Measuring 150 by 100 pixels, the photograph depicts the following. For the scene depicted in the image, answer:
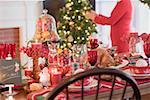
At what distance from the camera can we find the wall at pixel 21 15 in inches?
194

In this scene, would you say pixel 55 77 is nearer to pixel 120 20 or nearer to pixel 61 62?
pixel 61 62

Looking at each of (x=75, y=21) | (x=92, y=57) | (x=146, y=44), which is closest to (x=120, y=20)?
(x=75, y=21)

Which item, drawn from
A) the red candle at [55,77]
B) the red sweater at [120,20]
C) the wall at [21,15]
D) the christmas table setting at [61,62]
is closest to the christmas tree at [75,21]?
the wall at [21,15]

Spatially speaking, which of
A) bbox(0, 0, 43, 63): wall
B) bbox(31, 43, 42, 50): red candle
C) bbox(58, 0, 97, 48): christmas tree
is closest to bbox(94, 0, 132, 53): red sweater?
bbox(58, 0, 97, 48): christmas tree

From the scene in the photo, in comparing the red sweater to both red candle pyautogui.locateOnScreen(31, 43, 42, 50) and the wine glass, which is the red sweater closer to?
the wine glass

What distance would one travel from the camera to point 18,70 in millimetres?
2039

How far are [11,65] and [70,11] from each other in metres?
2.53

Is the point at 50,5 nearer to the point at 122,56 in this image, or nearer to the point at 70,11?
the point at 70,11

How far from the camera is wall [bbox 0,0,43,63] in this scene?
4.92 m

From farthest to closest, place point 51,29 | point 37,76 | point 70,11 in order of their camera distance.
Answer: point 70,11 → point 51,29 → point 37,76

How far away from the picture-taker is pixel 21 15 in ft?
16.6

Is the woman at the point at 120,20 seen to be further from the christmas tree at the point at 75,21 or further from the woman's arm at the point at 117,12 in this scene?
the christmas tree at the point at 75,21

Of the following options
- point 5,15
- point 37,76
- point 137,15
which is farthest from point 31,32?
point 37,76

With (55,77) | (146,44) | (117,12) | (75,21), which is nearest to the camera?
(55,77)
